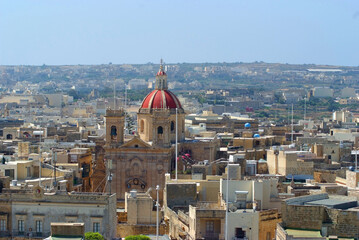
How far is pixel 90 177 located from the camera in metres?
59.2

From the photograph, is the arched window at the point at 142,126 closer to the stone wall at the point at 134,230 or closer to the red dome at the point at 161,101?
the red dome at the point at 161,101

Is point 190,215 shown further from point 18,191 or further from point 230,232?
point 18,191

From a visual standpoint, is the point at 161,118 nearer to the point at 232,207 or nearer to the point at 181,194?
the point at 181,194

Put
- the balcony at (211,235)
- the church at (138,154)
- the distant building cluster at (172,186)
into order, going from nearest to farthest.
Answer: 1. the distant building cluster at (172,186)
2. the balcony at (211,235)
3. the church at (138,154)

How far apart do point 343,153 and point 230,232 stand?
29041 millimetres

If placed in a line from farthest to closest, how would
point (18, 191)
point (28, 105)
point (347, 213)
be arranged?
point (28, 105)
point (18, 191)
point (347, 213)

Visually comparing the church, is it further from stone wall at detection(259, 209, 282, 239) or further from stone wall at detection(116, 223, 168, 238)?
stone wall at detection(259, 209, 282, 239)

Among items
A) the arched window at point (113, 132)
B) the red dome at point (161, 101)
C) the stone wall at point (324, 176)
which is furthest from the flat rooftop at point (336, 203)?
the red dome at point (161, 101)

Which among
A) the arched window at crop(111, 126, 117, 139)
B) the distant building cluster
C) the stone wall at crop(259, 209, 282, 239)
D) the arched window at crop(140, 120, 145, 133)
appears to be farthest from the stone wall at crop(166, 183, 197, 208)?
the arched window at crop(140, 120, 145, 133)

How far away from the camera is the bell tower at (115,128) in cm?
5738

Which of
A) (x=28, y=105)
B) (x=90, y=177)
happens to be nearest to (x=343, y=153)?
(x=90, y=177)

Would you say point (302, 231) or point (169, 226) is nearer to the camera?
point (302, 231)

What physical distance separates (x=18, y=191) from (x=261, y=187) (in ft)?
28.1

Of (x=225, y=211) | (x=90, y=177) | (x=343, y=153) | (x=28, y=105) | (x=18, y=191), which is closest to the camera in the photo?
(x=225, y=211)
